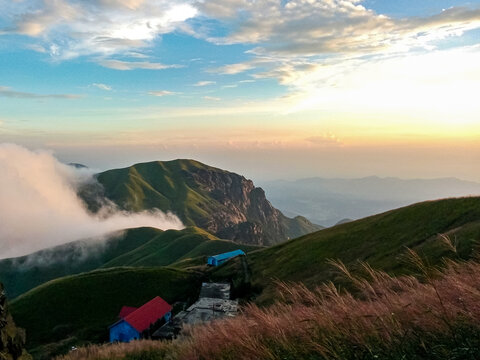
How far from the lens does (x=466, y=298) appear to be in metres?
4.80

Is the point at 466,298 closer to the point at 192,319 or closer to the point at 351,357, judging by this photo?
the point at 351,357

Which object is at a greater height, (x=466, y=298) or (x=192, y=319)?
(x=466, y=298)

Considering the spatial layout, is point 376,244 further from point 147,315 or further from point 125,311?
point 125,311

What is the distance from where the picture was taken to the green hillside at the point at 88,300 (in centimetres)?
6272

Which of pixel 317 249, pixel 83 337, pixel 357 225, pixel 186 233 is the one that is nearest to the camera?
pixel 83 337

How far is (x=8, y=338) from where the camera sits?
808cm

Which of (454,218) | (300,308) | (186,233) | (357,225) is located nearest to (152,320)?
(357,225)

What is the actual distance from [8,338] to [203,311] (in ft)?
159

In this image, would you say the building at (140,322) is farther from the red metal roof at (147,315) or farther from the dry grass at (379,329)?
the dry grass at (379,329)

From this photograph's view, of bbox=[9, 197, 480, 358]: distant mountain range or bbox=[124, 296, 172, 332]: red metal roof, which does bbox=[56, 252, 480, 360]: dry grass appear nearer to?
bbox=[9, 197, 480, 358]: distant mountain range

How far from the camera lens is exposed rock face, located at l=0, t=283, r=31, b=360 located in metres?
7.86

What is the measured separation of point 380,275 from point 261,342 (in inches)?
102

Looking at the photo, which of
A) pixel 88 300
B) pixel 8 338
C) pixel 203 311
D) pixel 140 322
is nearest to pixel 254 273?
pixel 203 311

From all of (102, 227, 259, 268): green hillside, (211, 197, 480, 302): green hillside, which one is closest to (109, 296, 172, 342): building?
(211, 197, 480, 302): green hillside
